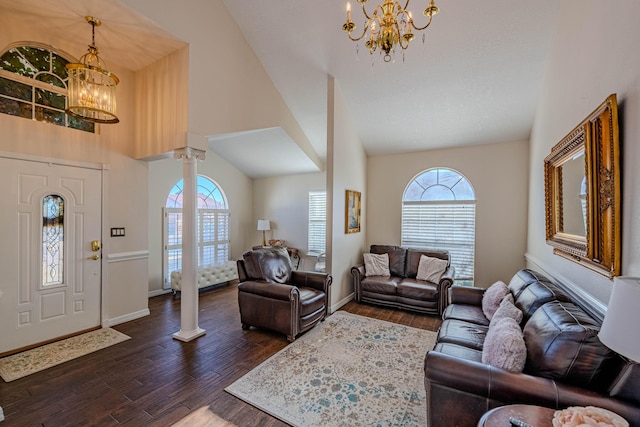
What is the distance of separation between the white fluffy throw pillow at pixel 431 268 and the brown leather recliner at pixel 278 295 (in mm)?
1787

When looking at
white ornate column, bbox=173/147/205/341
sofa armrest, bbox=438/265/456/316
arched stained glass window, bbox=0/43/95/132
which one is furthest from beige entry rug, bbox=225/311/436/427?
arched stained glass window, bbox=0/43/95/132

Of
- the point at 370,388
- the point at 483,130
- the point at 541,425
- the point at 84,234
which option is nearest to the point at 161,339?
the point at 84,234

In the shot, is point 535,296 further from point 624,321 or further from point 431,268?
point 431,268

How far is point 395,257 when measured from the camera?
5113 mm

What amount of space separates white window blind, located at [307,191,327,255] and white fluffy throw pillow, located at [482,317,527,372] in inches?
194

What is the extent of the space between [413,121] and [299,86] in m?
2.01

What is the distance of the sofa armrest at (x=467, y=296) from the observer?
3.35m

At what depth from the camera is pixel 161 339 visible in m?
3.38

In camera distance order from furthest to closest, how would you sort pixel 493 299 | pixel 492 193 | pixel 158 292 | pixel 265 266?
pixel 158 292
pixel 492 193
pixel 265 266
pixel 493 299

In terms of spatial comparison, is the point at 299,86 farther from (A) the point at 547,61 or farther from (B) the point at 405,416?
(B) the point at 405,416

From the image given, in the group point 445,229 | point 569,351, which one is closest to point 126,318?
point 569,351

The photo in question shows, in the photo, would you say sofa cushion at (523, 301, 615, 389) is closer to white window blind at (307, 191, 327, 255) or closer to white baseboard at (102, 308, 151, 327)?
white baseboard at (102, 308, 151, 327)

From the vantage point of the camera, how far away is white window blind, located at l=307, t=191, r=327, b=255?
671 cm

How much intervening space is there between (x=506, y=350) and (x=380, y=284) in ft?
9.50
